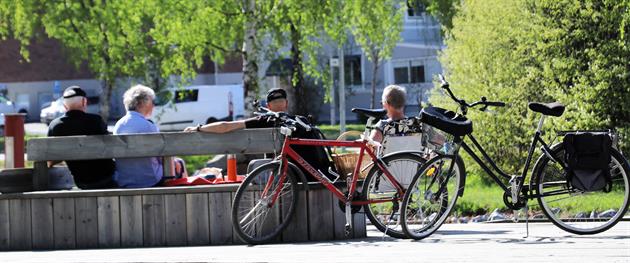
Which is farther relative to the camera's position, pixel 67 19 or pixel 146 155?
pixel 67 19

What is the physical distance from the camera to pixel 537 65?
19.0 metres

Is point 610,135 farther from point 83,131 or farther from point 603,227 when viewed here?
point 83,131

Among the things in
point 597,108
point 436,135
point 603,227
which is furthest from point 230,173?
point 597,108

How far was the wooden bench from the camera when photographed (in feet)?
33.6

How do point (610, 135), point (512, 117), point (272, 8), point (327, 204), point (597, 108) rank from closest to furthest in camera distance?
point (610, 135) → point (327, 204) → point (597, 108) → point (512, 117) → point (272, 8)

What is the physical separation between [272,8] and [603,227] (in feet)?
63.2

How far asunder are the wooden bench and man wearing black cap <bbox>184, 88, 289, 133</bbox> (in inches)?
2.2

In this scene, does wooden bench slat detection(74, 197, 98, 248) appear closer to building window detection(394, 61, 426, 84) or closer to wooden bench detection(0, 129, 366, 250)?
wooden bench detection(0, 129, 366, 250)

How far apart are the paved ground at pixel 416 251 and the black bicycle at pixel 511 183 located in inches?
5.5

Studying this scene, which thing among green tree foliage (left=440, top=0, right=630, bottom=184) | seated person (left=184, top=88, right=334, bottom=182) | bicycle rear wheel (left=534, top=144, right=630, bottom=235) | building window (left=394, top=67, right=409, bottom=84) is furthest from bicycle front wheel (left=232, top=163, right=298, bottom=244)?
building window (left=394, top=67, right=409, bottom=84)

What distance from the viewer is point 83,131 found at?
433 inches

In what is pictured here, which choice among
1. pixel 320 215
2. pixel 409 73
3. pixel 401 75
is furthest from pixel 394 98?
pixel 401 75

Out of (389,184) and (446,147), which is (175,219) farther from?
(446,147)

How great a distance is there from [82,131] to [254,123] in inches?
59.6
